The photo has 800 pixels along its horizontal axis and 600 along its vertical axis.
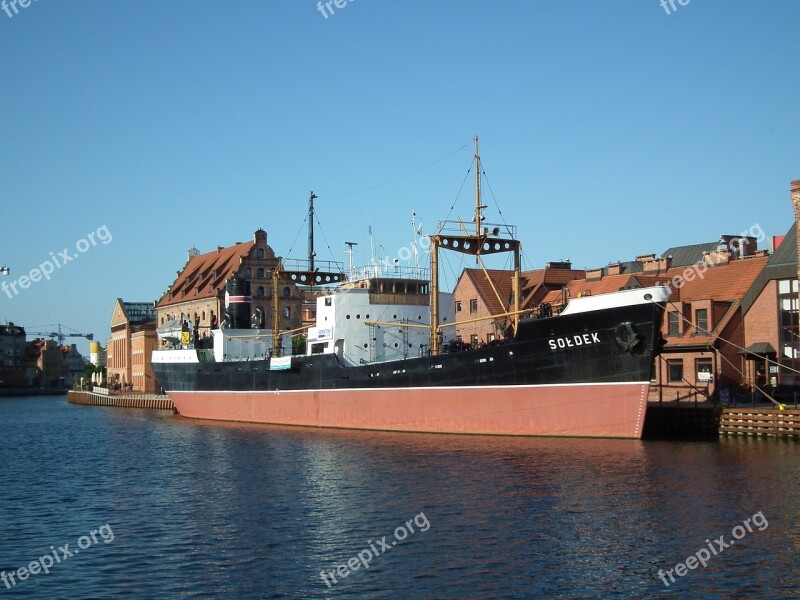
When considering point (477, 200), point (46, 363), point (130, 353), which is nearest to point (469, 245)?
point (477, 200)

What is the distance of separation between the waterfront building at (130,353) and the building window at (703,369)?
58.5 metres

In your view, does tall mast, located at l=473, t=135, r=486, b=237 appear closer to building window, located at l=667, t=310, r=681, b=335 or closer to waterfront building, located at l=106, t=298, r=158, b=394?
building window, located at l=667, t=310, r=681, b=335

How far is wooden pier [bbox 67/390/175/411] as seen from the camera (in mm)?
69938

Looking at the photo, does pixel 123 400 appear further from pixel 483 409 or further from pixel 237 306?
pixel 483 409

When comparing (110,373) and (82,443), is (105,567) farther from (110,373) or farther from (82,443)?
(110,373)

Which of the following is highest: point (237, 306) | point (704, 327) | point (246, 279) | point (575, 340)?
point (246, 279)

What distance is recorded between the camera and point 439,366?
3347 centimetres

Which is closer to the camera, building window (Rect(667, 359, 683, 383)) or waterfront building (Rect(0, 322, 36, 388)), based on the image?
building window (Rect(667, 359, 683, 383))

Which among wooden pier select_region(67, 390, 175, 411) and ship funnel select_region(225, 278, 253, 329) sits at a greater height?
ship funnel select_region(225, 278, 253, 329)

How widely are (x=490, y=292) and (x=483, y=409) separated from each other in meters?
22.2

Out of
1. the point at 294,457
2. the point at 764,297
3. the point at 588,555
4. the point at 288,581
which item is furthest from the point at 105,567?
the point at 764,297

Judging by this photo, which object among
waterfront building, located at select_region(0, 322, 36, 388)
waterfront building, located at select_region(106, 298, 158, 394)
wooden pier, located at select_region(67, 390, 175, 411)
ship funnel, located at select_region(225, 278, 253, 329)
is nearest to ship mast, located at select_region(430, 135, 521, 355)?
ship funnel, located at select_region(225, 278, 253, 329)

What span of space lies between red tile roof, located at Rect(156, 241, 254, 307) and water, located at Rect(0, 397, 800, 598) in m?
47.8

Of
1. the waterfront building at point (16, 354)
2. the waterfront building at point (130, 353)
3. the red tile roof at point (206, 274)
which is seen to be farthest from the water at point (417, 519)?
the waterfront building at point (16, 354)
